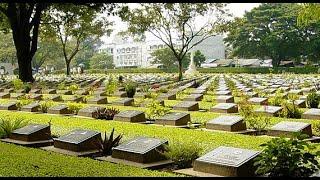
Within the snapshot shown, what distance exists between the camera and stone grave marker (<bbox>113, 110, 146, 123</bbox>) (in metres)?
10.3

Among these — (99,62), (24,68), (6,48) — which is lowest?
(99,62)

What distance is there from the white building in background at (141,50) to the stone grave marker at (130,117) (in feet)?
237

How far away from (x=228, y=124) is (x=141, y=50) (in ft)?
279

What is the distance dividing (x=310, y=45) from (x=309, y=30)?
9.63 ft

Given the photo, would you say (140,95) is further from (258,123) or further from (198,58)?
(198,58)

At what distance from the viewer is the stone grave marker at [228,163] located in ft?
16.9

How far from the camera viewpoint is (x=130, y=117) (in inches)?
406

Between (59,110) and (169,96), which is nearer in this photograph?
(59,110)

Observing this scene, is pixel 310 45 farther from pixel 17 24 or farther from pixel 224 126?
pixel 224 126

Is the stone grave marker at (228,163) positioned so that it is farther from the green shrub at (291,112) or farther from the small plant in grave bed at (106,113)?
the small plant in grave bed at (106,113)

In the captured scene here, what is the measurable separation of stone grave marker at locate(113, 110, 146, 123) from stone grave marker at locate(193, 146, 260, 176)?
4.74m

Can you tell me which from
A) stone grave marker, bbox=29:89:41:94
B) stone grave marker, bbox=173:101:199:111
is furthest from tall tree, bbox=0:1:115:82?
stone grave marker, bbox=173:101:199:111

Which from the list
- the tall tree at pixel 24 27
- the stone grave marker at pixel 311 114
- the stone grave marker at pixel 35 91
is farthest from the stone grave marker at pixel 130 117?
the tall tree at pixel 24 27

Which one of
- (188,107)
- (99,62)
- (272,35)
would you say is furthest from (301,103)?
(99,62)
